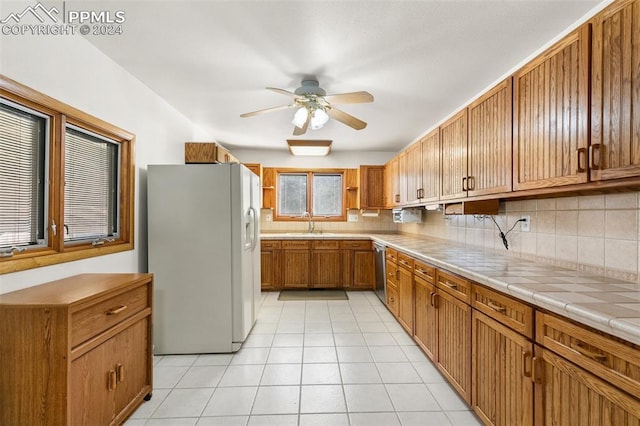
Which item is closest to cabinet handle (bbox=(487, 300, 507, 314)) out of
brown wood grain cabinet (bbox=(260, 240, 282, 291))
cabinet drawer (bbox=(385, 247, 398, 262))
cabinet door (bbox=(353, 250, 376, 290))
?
cabinet drawer (bbox=(385, 247, 398, 262))

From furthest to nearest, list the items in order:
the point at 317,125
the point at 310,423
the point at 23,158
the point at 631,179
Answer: the point at 317,125
the point at 310,423
the point at 23,158
the point at 631,179

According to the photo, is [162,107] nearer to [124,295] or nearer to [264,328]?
[124,295]

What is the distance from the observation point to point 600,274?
1655 mm

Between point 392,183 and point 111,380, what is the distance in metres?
4.09

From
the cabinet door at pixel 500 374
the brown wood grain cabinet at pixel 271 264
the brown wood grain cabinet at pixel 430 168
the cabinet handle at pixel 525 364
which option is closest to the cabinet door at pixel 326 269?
the brown wood grain cabinet at pixel 271 264

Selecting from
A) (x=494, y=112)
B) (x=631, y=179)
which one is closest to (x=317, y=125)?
(x=494, y=112)

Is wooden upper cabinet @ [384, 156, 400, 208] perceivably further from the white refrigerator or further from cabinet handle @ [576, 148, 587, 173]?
cabinet handle @ [576, 148, 587, 173]

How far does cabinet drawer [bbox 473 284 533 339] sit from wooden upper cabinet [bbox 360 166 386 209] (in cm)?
344

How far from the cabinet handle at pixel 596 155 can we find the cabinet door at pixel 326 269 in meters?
3.57

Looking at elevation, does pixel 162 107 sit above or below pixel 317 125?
above

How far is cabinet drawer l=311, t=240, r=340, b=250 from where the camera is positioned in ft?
15.2

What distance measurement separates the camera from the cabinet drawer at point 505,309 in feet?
4.28

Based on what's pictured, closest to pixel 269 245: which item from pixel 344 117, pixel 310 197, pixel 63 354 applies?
pixel 310 197

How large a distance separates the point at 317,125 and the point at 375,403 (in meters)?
2.35
